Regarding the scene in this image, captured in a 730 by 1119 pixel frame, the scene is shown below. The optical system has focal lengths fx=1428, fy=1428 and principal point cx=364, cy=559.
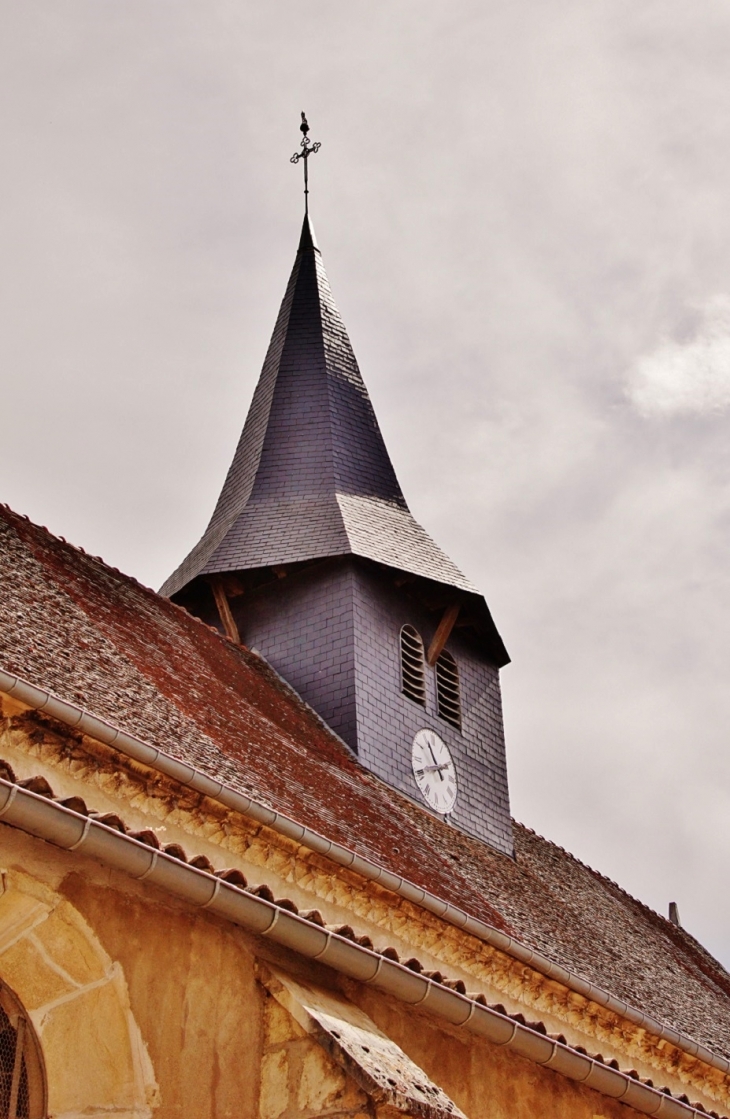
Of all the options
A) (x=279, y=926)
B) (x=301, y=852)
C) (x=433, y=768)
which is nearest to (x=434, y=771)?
(x=433, y=768)

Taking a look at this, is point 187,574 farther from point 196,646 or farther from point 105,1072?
point 105,1072

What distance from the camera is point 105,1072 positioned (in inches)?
215

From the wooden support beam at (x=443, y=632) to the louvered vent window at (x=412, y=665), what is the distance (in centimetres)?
13

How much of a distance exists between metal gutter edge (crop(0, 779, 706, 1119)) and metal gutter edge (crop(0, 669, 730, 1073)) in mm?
1516

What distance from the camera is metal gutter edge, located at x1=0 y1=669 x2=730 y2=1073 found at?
7172mm

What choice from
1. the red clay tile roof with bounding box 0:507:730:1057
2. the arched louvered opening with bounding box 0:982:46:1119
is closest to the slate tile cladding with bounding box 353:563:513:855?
the red clay tile roof with bounding box 0:507:730:1057

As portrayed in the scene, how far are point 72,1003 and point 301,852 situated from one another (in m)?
2.92

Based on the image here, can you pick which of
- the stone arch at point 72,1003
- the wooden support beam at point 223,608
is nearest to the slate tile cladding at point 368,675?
the wooden support beam at point 223,608

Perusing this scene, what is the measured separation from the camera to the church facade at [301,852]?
18.0 feet

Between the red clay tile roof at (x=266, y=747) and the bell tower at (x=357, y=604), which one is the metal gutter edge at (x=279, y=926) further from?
the bell tower at (x=357, y=604)

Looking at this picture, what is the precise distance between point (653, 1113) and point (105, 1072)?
3.82m

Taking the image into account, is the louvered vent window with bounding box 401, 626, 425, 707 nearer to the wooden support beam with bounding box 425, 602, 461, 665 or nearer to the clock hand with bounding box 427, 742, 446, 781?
the wooden support beam with bounding box 425, 602, 461, 665

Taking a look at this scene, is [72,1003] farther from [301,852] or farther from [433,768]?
[433,768]

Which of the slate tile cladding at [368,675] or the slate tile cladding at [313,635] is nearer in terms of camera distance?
the slate tile cladding at [368,675]
